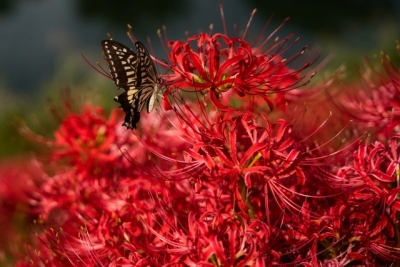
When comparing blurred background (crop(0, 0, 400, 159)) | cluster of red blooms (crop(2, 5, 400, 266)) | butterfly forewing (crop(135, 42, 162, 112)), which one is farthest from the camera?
blurred background (crop(0, 0, 400, 159))

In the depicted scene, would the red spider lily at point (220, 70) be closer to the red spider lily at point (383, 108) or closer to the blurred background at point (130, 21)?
the red spider lily at point (383, 108)

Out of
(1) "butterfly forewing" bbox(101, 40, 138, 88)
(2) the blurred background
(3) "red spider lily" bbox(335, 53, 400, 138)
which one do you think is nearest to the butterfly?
(1) "butterfly forewing" bbox(101, 40, 138, 88)

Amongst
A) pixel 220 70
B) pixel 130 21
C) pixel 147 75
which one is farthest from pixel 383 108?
pixel 130 21

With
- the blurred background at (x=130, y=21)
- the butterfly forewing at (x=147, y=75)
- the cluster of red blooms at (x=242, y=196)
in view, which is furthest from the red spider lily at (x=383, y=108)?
the blurred background at (x=130, y=21)

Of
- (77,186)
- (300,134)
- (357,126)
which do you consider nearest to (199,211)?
(300,134)

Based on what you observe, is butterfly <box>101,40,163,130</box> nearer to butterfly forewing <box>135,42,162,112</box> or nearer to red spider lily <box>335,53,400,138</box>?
butterfly forewing <box>135,42,162,112</box>

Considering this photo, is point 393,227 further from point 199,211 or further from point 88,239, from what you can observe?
point 88,239

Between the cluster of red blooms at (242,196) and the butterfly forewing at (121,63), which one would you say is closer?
the cluster of red blooms at (242,196)

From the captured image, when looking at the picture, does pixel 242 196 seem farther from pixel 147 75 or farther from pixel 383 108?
pixel 383 108
